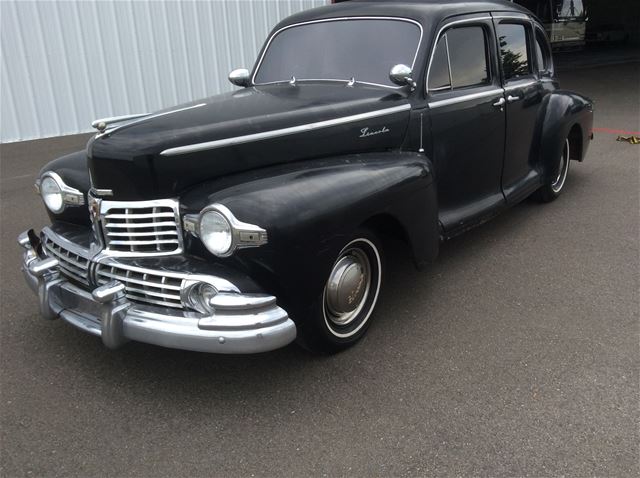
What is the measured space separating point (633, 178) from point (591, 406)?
4546 millimetres

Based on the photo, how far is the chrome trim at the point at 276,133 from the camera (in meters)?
2.64

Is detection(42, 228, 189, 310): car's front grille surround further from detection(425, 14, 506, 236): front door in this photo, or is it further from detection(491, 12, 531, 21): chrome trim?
detection(491, 12, 531, 21): chrome trim

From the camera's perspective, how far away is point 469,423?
2506 millimetres

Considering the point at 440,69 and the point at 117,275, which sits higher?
the point at 440,69

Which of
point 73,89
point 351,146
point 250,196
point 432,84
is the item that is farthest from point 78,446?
point 73,89

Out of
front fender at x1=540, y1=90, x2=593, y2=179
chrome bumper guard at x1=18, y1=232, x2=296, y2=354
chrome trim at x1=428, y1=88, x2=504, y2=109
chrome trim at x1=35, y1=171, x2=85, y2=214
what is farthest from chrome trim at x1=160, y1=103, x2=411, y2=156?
front fender at x1=540, y1=90, x2=593, y2=179

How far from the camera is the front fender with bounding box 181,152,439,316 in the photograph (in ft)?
8.09

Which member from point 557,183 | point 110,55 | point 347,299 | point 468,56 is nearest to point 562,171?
point 557,183

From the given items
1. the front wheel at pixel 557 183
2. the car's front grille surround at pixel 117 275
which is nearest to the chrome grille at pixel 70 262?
the car's front grille surround at pixel 117 275

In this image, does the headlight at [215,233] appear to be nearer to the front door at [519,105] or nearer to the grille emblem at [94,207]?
the grille emblem at [94,207]

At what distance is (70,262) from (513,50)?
3794 mm

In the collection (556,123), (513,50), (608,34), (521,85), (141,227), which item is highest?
(513,50)

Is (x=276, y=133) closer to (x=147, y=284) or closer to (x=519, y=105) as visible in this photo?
(x=147, y=284)

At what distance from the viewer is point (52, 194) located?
326 cm
